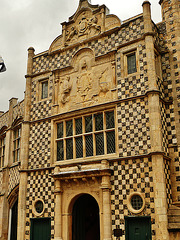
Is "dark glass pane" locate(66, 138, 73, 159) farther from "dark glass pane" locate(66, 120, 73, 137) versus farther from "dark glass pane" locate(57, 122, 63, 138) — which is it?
"dark glass pane" locate(57, 122, 63, 138)

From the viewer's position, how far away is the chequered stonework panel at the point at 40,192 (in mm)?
17875

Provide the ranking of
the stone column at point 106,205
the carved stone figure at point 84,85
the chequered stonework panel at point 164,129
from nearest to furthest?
the stone column at point 106,205
the chequered stonework panel at point 164,129
the carved stone figure at point 84,85

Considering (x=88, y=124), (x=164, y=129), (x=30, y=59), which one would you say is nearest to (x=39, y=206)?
(x=88, y=124)

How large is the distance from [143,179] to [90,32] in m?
10.1

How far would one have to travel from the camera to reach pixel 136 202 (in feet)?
49.6

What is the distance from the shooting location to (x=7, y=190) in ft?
76.7

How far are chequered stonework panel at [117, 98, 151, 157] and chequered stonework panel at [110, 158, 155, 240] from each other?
60cm

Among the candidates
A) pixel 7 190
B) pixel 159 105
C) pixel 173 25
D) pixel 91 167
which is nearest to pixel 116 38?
pixel 173 25

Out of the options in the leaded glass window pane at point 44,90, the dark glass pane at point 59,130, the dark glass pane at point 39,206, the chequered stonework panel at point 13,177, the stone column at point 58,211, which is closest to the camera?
the stone column at point 58,211

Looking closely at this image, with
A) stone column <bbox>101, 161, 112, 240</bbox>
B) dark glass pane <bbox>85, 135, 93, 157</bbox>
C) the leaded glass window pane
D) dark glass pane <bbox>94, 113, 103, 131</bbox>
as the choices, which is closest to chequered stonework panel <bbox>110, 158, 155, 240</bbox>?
stone column <bbox>101, 161, 112, 240</bbox>

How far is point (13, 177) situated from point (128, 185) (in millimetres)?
10789

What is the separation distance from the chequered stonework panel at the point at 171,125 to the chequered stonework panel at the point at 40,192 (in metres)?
7.45

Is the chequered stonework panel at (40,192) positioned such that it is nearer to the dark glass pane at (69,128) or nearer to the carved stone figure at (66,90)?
the dark glass pane at (69,128)

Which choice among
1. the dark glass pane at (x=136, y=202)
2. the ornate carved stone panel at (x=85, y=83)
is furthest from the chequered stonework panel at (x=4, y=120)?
the dark glass pane at (x=136, y=202)
